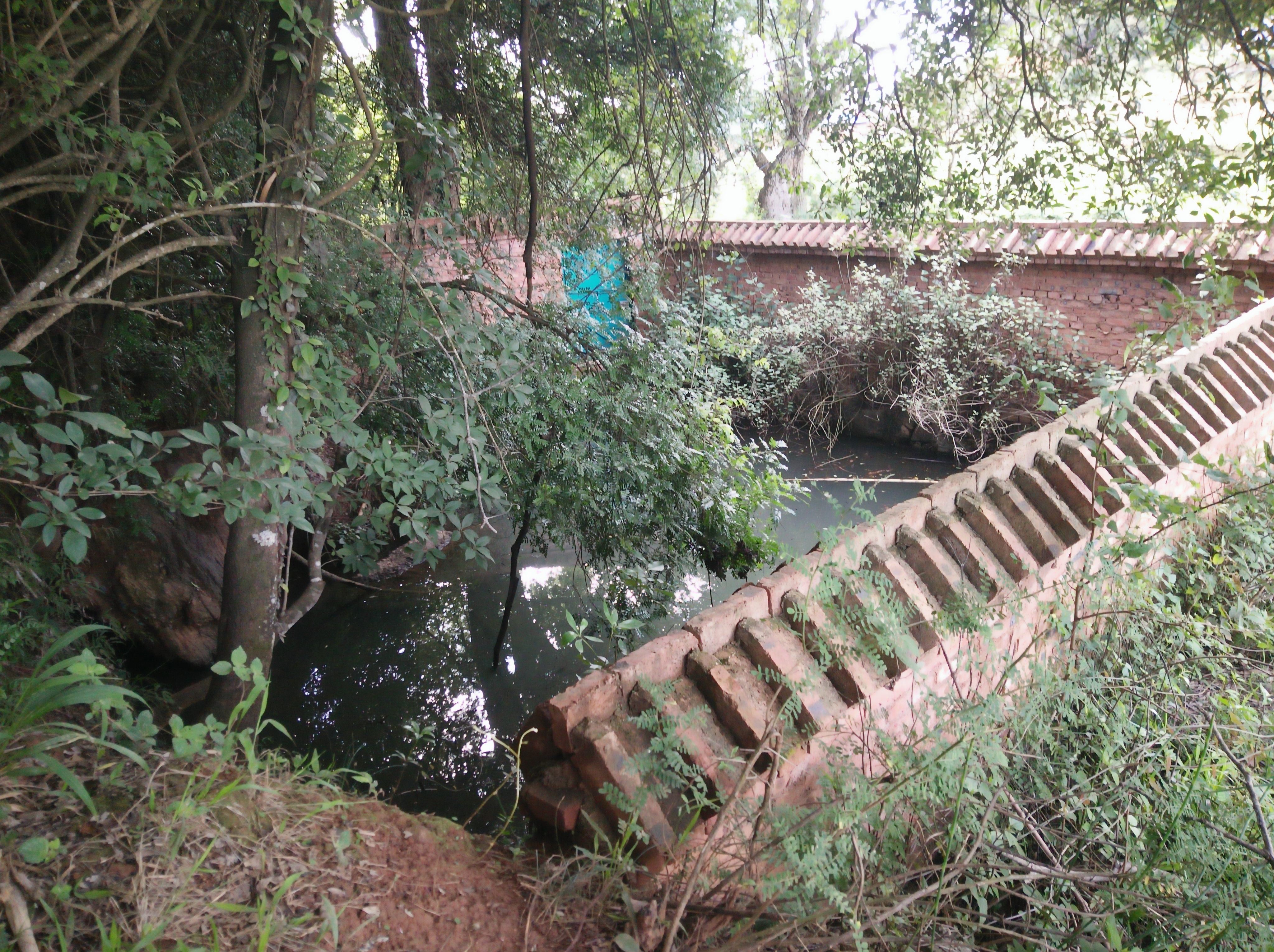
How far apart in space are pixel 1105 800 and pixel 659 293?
3198 mm

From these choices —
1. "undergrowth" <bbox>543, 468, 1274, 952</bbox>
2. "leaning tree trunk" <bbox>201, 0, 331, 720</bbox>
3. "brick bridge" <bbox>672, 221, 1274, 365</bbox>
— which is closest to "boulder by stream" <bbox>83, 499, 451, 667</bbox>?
"leaning tree trunk" <bbox>201, 0, 331, 720</bbox>

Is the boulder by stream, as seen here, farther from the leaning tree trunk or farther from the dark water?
the leaning tree trunk

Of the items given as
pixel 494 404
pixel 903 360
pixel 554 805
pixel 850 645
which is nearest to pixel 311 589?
pixel 494 404

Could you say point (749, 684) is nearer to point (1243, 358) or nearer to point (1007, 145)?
point (1007, 145)

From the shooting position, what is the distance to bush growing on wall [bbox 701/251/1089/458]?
848 centimetres

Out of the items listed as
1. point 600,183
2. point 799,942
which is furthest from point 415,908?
point 600,183

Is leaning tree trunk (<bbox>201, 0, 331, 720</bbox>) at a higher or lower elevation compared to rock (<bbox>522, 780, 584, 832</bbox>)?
higher

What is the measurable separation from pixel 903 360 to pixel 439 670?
23.3 feet

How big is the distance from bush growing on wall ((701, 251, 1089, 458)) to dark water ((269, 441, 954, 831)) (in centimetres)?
369

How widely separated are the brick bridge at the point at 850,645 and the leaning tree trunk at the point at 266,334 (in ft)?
4.37

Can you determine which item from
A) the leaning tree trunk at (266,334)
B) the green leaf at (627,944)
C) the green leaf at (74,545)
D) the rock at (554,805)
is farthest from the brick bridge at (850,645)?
the leaning tree trunk at (266,334)

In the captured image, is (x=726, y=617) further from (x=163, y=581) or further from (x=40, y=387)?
(x=163, y=581)

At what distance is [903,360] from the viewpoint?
934 centimetres

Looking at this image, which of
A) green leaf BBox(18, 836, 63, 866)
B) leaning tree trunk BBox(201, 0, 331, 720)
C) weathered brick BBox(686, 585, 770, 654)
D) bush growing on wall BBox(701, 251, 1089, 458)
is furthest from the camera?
bush growing on wall BBox(701, 251, 1089, 458)
